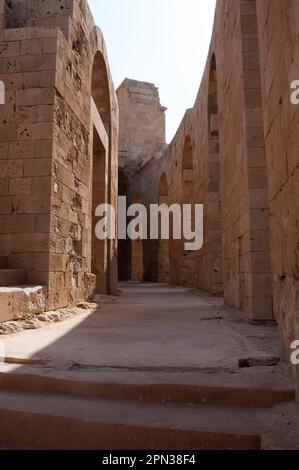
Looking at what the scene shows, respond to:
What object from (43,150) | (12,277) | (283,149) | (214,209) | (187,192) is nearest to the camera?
(283,149)

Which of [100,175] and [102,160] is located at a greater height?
[102,160]

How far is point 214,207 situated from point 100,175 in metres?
2.82

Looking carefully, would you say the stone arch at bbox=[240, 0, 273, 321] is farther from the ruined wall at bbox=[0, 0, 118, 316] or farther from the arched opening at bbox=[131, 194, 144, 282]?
the arched opening at bbox=[131, 194, 144, 282]

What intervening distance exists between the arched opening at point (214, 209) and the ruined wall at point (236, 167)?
2cm

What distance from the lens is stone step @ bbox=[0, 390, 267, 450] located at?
158 centimetres

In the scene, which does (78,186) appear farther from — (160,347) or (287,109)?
(287,109)

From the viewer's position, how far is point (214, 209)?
855 centimetres

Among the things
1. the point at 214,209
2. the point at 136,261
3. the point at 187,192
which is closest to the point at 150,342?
the point at 214,209

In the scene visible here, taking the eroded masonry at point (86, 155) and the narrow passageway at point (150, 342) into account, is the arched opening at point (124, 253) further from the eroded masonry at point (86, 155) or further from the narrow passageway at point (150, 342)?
the narrow passageway at point (150, 342)

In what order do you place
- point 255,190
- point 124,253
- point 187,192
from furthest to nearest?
1. point 124,253
2. point 187,192
3. point 255,190

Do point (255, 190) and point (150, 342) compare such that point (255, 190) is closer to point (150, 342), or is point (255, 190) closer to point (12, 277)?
point (150, 342)

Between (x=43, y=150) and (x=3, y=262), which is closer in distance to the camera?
(x=3, y=262)

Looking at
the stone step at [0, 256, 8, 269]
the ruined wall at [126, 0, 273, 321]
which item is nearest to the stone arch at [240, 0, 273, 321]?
the ruined wall at [126, 0, 273, 321]
